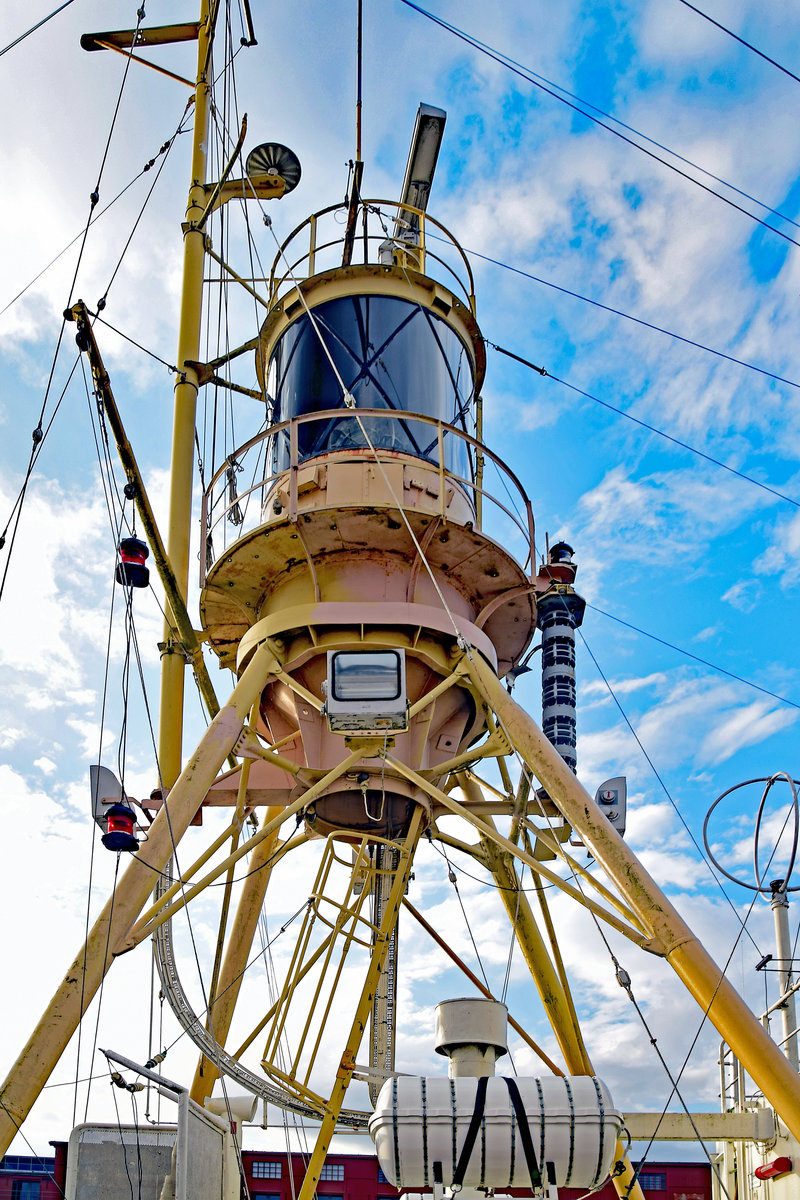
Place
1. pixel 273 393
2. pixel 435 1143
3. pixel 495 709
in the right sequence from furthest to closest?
pixel 273 393, pixel 495 709, pixel 435 1143

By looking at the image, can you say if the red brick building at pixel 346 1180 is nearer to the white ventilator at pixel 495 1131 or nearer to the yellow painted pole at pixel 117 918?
the yellow painted pole at pixel 117 918

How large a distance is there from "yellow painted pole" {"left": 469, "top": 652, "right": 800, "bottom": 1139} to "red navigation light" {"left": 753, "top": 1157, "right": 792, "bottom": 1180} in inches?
287

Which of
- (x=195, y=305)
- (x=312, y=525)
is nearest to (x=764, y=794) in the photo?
(x=312, y=525)

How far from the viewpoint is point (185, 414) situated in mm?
15039

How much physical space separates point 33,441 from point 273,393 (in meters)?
4.26

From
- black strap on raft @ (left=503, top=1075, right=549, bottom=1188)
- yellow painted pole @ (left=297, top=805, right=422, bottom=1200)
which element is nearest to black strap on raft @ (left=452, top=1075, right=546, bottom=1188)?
black strap on raft @ (left=503, top=1075, right=549, bottom=1188)

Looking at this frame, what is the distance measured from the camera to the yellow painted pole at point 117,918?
842cm

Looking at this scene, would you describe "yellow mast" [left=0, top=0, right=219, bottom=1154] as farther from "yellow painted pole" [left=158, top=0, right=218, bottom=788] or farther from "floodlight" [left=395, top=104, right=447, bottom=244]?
"floodlight" [left=395, top=104, right=447, bottom=244]

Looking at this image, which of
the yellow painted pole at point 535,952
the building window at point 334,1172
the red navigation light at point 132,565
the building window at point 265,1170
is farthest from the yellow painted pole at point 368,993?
the building window at point 334,1172

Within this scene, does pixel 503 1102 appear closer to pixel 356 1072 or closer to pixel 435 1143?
pixel 435 1143

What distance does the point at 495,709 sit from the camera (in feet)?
34.9

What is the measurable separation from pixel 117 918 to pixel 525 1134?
3.64m

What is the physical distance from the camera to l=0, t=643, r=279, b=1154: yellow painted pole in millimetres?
8422

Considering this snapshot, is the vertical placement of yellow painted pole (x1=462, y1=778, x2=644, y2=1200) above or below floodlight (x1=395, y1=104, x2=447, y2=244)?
below
